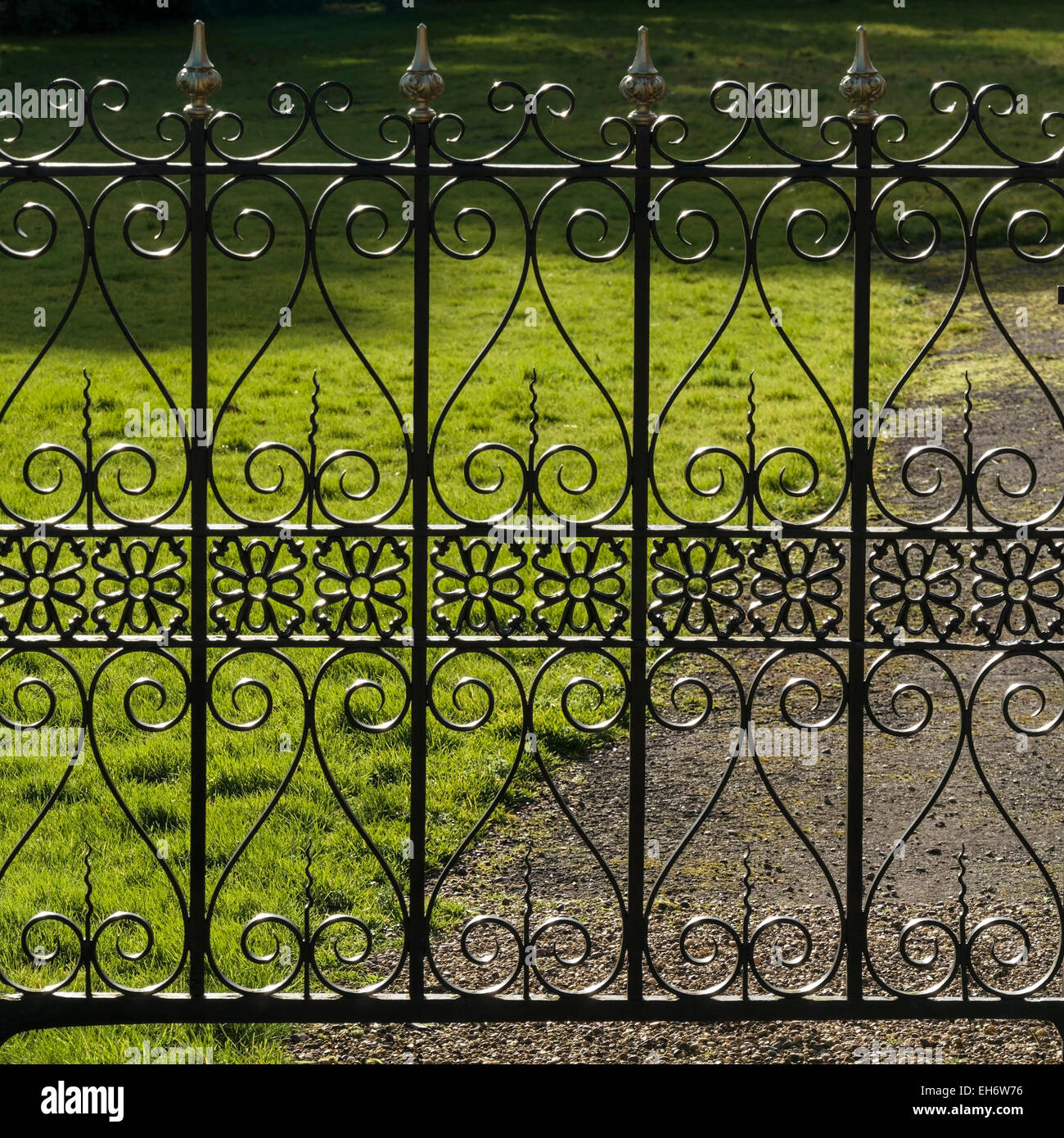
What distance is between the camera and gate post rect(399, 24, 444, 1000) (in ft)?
11.5

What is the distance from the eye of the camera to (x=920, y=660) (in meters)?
6.53

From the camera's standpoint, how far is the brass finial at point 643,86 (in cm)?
343

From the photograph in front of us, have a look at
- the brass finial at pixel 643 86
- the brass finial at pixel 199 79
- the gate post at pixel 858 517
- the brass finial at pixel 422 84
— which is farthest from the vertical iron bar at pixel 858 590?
the brass finial at pixel 199 79

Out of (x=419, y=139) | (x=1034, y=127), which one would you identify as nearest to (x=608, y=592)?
(x=419, y=139)

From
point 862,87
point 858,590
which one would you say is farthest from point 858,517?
point 862,87

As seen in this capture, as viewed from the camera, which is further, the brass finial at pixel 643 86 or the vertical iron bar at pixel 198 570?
the vertical iron bar at pixel 198 570

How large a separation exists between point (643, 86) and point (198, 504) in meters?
1.42

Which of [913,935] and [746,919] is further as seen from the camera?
[913,935]

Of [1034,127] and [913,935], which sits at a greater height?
[1034,127]

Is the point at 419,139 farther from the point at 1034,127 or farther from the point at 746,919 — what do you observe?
the point at 1034,127

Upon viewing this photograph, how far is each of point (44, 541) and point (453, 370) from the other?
654cm

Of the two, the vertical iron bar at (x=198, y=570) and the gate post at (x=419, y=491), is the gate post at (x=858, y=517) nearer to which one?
the gate post at (x=419, y=491)

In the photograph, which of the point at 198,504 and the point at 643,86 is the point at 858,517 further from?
the point at 198,504

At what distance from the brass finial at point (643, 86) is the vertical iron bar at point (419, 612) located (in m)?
0.49
